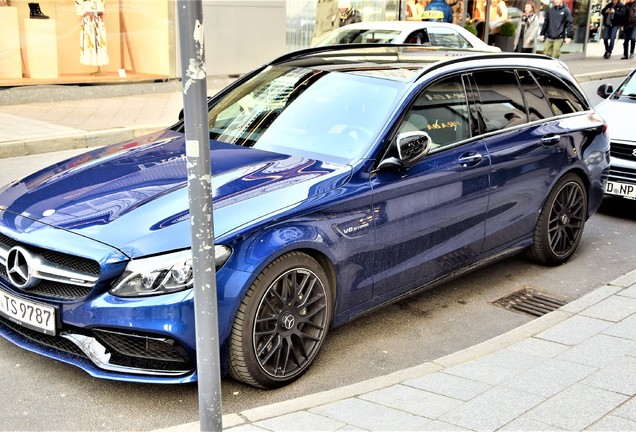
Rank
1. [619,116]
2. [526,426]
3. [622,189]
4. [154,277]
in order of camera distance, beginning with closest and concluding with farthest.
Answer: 1. [526,426]
2. [154,277]
3. [622,189]
4. [619,116]

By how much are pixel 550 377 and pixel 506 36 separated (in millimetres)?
18909

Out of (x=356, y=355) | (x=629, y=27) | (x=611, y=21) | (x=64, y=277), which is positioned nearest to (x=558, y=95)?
A: (x=356, y=355)

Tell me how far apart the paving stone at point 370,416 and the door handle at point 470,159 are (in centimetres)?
196

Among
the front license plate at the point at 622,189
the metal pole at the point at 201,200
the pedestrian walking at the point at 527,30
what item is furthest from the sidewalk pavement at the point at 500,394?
the pedestrian walking at the point at 527,30

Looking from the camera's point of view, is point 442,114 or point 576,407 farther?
point 442,114

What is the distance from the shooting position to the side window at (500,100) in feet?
17.7

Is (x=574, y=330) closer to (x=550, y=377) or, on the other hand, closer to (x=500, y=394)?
(x=550, y=377)

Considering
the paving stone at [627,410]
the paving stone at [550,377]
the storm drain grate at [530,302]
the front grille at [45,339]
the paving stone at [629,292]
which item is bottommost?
the storm drain grate at [530,302]

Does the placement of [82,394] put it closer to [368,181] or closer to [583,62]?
[368,181]

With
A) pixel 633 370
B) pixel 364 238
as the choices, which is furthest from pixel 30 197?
pixel 633 370

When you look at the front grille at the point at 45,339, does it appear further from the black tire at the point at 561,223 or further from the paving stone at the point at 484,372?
the black tire at the point at 561,223

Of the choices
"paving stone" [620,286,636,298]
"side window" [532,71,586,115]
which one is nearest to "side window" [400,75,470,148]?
"side window" [532,71,586,115]

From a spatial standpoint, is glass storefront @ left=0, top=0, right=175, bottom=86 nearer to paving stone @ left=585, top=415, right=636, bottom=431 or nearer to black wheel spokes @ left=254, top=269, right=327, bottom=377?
black wheel spokes @ left=254, top=269, right=327, bottom=377

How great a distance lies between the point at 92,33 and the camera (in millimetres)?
13797
